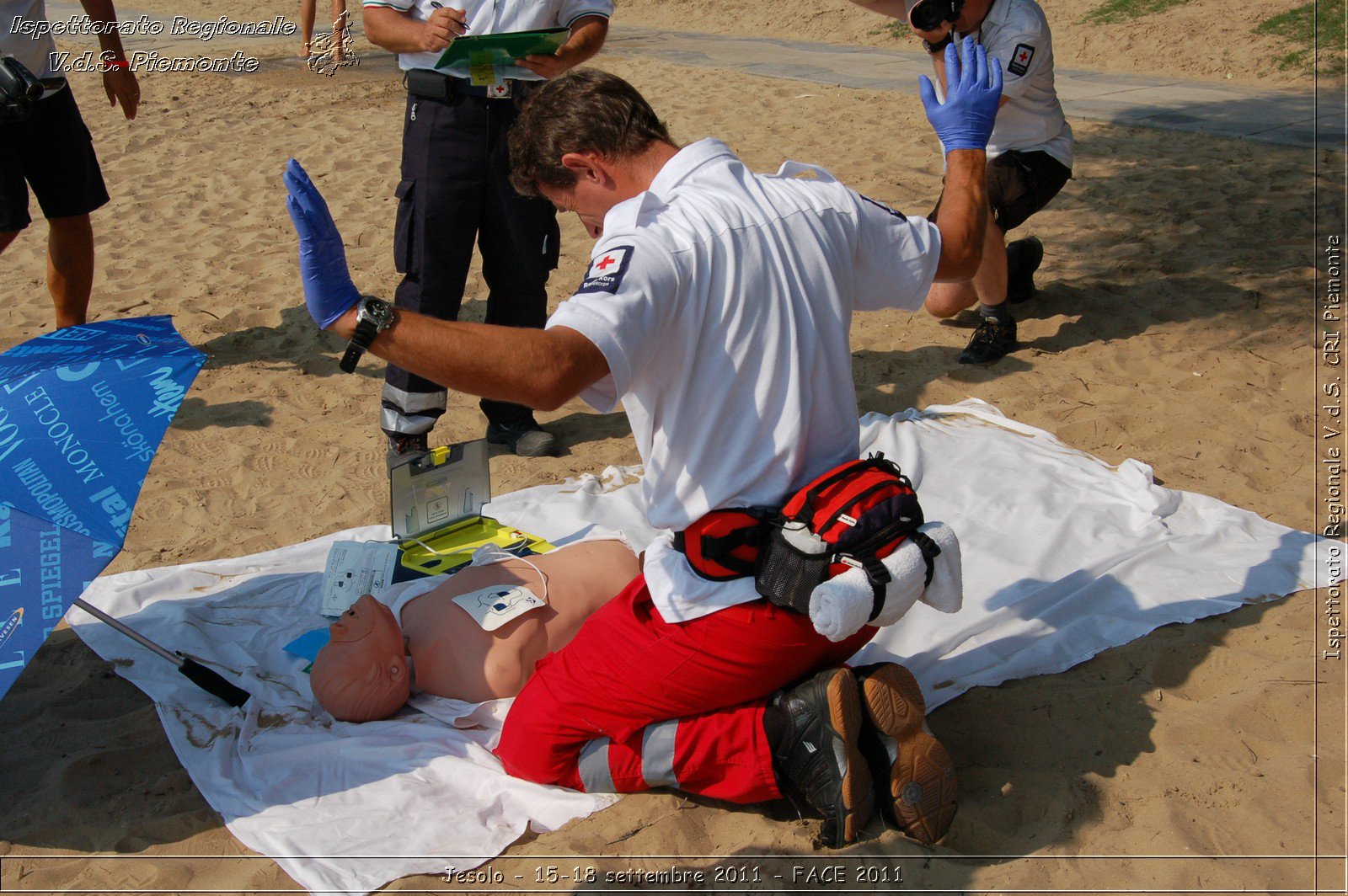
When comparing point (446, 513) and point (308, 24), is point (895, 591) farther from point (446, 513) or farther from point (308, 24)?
point (308, 24)

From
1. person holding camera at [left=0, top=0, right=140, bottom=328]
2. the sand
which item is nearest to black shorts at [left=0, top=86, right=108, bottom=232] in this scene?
person holding camera at [left=0, top=0, right=140, bottom=328]

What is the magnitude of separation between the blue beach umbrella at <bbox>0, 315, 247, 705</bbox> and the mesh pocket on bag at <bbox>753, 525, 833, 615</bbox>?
1206 mm

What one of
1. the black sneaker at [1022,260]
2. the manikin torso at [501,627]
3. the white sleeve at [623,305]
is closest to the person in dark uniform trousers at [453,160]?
the manikin torso at [501,627]

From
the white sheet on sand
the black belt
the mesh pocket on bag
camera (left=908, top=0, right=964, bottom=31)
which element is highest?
camera (left=908, top=0, right=964, bottom=31)

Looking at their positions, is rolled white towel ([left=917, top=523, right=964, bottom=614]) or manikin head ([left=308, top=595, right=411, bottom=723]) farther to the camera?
manikin head ([left=308, top=595, right=411, bottom=723])

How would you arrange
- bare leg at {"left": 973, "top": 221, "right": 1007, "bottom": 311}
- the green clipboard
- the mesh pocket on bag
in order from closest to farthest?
the mesh pocket on bag, the green clipboard, bare leg at {"left": 973, "top": 221, "right": 1007, "bottom": 311}

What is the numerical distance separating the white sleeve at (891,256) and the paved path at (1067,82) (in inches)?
204

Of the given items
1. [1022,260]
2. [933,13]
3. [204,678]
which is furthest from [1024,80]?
[204,678]

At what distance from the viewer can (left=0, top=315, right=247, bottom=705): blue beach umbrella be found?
202cm

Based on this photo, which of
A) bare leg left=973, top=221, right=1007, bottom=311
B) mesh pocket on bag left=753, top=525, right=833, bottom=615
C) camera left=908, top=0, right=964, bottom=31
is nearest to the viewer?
mesh pocket on bag left=753, top=525, right=833, bottom=615

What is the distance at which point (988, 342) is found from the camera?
448 centimetres

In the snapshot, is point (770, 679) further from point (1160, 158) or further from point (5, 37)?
point (1160, 158)

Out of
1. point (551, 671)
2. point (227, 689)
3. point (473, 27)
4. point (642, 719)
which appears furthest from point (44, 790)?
point (473, 27)

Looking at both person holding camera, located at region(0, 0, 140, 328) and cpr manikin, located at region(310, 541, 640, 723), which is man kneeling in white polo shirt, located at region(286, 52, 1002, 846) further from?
person holding camera, located at region(0, 0, 140, 328)
